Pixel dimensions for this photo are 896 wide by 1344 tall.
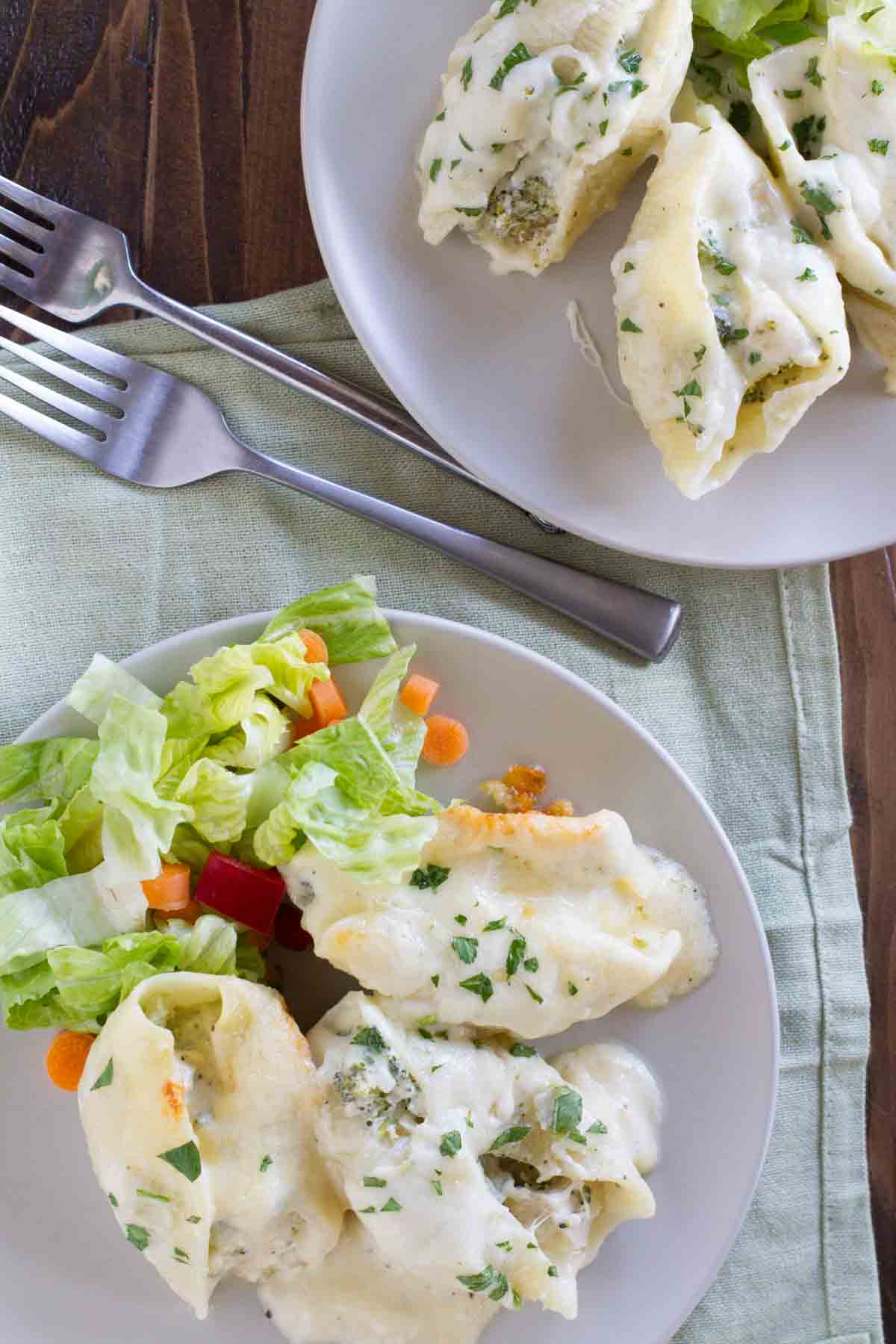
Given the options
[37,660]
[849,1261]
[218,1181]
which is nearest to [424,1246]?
[218,1181]

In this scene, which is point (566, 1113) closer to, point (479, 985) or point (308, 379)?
point (479, 985)

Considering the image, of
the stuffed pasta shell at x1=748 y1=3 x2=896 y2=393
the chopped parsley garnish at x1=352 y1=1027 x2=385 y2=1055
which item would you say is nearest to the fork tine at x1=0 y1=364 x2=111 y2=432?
the chopped parsley garnish at x1=352 y1=1027 x2=385 y2=1055

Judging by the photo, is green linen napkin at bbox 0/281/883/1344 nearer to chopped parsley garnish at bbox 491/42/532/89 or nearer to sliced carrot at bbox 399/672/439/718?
sliced carrot at bbox 399/672/439/718

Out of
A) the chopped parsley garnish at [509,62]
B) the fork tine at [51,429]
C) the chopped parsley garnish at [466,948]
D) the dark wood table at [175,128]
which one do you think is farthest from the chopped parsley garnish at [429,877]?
the chopped parsley garnish at [509,62]

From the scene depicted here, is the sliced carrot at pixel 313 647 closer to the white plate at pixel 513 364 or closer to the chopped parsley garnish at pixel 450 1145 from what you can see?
the white plate at pixel 513 364

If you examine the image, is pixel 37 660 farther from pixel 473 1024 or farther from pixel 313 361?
pixel 473 1024
